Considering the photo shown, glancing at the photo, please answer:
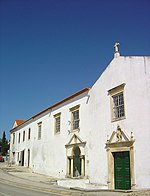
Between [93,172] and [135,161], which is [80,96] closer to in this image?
[93,172]

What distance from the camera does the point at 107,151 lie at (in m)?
15.4

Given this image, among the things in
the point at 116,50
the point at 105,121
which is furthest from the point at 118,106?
the point at 116,50

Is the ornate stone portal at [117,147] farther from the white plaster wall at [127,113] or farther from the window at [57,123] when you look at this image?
the window at [57,123]

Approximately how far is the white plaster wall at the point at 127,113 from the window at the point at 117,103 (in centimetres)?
32

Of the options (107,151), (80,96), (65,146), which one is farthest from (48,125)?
(107,151)

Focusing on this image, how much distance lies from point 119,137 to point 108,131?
4.06 ft

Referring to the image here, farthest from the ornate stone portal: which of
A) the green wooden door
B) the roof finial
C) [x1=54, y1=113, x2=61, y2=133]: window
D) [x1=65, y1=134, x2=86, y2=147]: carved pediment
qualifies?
[x1=54, y1=113, x2=61, y2=133]: window

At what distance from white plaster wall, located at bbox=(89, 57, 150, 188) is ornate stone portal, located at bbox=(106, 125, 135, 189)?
279 millimetres

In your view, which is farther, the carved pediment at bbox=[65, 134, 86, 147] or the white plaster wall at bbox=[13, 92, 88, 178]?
the white plaster wall at bbox=[13, 92, 88, 178]

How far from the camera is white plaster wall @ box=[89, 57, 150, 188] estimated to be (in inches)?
509

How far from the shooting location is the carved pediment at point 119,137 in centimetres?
1383

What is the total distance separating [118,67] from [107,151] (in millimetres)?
5162

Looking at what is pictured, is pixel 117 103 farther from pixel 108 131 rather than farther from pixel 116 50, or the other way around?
pixel 116 50

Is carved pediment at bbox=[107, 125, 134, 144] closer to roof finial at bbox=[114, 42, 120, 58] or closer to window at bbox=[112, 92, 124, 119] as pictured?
window at bbox=[112, 92, 124, 119]
